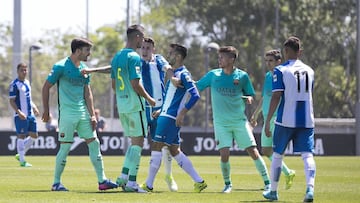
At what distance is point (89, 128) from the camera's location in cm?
1661

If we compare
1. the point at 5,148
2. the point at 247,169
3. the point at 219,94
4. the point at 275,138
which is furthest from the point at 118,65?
the point at 5,148

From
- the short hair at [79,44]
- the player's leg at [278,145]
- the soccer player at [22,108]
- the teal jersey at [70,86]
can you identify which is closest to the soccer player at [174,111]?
the teal jersey at [70,86]

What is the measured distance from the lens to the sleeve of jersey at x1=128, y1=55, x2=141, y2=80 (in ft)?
52.5

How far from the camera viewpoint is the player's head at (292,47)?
14.5 m

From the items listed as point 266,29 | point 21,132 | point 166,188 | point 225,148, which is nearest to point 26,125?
point 21,132

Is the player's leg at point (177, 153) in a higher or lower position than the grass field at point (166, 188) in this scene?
higher

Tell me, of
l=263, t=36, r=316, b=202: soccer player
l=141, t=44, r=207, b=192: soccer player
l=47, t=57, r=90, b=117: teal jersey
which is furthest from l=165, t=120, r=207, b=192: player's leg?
l=263, t=36, r=316, b=202: soccer player

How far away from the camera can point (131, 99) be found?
1625 cm

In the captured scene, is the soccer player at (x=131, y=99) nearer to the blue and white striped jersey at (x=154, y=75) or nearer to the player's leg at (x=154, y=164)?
the player's leg at (x=154, y=164)

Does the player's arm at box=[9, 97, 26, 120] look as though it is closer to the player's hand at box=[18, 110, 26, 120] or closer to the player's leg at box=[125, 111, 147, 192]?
the player's hand at box=[18, 110, 26, 120]

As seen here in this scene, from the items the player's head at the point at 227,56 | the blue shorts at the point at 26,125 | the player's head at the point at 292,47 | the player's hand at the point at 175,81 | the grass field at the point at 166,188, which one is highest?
the player's head at the point at 292,47

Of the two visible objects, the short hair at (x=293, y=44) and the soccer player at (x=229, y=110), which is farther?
the soccer player at (x=229, y=110)

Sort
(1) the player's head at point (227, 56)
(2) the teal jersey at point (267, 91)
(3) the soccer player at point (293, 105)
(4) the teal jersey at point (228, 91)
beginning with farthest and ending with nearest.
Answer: (2) the teal jersey at point (267, 91), (4) the teal jersey at point (228, 91), (1) the player's head at point (227, 56), (3) the soccer player at point (293, 105)

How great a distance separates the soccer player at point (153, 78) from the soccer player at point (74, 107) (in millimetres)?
1019
